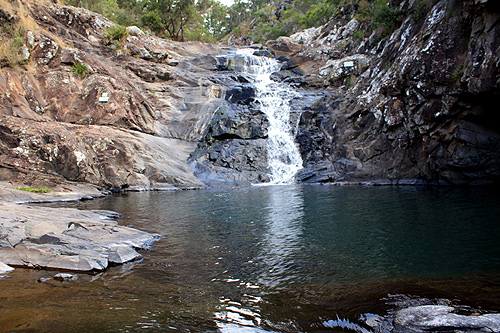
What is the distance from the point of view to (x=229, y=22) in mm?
82812

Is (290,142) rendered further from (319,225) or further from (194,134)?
(319,225)

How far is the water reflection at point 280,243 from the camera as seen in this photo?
6.45 m

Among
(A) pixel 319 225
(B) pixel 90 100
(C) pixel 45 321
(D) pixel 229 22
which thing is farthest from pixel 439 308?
(D) pixel 229 22

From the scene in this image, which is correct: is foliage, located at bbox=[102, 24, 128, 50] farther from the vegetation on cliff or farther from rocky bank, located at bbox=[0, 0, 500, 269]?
the vegetation on cliff

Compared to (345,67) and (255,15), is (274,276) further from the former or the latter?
(255,15)

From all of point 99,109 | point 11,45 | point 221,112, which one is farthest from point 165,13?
point 99,109

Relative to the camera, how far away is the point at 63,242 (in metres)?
7.25

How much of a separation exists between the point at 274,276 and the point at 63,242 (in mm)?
4857

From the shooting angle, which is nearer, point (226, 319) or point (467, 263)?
point (226, 319)

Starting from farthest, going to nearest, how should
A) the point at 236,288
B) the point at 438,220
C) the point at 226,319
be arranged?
the point at 438,220 → the point at 236,288 → the point at 226,319

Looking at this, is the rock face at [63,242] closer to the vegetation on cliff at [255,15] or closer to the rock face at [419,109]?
the rock face at [419,109]

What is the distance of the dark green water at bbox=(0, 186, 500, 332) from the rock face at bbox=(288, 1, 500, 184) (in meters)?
7.16

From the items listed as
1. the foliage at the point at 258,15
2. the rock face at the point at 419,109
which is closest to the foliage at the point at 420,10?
the foliage at the point at 258,15

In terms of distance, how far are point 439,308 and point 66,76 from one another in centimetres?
2973
